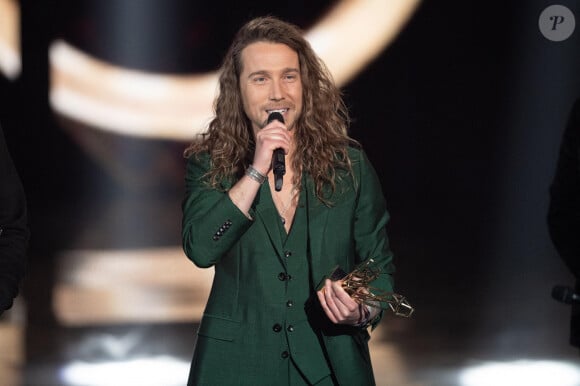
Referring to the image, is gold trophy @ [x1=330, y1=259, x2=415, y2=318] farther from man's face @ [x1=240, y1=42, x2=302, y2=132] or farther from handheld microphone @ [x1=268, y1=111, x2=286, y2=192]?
man's face @ [x1=240, y1=42, x2=302, y2=132]

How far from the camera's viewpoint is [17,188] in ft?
5.77

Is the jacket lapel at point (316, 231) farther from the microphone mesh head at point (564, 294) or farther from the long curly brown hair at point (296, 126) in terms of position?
the microphone mesh head at point (564, 294)

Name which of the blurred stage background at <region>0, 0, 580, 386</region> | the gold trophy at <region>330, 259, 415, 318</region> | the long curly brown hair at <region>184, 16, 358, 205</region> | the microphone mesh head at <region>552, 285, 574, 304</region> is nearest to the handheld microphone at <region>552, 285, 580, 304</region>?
the microphone mesh head at <region>552, 285, 574, 304</region>

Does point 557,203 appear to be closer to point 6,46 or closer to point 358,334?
point 358,334

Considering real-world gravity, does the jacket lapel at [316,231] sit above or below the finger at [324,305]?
above

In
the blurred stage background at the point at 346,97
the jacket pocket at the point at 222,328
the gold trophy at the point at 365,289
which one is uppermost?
the blurred stage background at the point at 346,97

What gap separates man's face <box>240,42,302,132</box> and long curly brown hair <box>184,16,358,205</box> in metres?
0.03

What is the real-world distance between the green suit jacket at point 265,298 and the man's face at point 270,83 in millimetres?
177

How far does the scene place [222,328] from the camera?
1989 mm

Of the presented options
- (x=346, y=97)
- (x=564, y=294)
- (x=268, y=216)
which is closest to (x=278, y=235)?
(x=268, y=216)

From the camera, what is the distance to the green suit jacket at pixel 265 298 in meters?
1.97

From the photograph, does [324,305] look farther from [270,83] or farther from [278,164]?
[270,83]

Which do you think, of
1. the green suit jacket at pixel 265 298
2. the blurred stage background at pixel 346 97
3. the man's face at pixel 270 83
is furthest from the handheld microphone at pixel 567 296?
the blurred stage background at pixel 346 97

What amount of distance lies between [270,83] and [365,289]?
1.49ft
